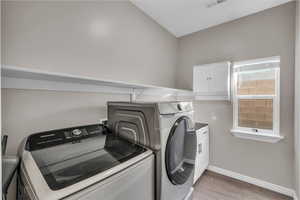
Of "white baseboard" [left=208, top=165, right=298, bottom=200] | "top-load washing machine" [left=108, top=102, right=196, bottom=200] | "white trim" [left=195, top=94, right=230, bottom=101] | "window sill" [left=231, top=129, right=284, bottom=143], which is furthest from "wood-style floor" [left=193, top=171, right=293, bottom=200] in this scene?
"white trim" [left=195, top=94, right=230, bottom=101]

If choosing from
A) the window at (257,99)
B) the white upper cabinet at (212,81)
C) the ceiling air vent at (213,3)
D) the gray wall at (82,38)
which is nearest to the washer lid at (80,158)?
the gray wall at (82,38)

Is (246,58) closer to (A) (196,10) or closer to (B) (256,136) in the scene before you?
(A) (196,10)

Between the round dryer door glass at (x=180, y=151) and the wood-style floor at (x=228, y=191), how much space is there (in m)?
0.84

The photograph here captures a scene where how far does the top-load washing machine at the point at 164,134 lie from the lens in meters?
1.02

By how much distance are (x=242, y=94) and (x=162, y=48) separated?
5.83 ft

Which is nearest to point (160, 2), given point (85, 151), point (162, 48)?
point (162, 48)

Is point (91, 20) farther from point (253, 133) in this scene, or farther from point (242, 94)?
point (253, 133)

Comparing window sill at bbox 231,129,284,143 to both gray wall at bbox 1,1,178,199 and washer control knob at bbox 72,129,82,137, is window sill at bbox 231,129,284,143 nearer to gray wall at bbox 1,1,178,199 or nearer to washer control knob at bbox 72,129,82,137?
gray wall at bbox 1,1,178,199

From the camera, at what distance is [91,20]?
1.47 meters

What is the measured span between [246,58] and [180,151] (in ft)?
6.89

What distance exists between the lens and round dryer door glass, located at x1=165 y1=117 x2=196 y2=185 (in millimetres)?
1118

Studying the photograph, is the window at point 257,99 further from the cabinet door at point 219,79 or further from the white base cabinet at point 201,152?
the white base cabinet at point 201,152

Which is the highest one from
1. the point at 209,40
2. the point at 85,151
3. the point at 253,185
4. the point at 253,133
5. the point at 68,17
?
the point at 209,40

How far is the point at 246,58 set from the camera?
2.27 metres
